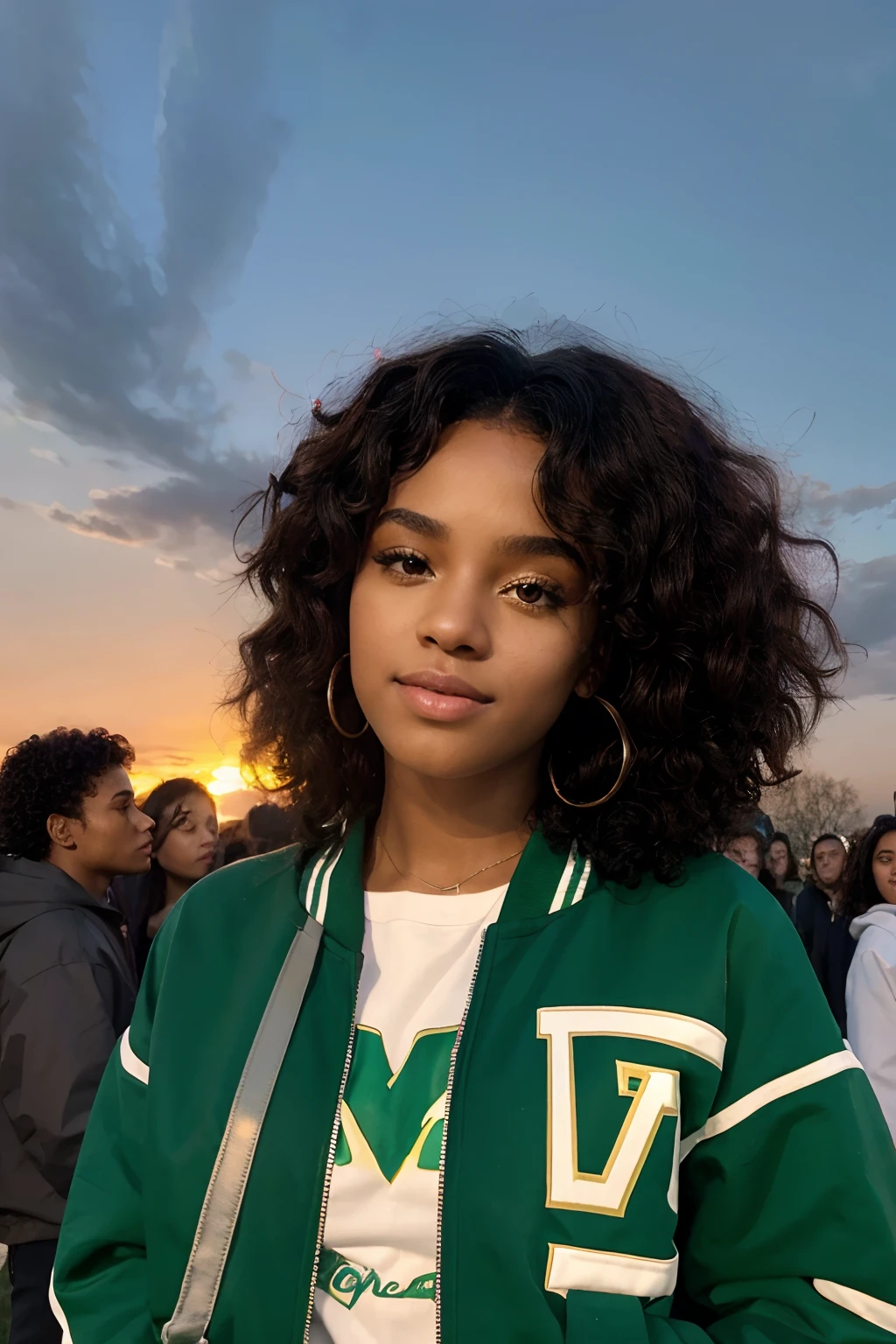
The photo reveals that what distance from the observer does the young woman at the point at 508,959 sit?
3.53ft

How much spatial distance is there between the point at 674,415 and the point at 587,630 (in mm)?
377

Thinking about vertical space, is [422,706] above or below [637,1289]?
above

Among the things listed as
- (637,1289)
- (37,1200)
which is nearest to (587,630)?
(637,1289)

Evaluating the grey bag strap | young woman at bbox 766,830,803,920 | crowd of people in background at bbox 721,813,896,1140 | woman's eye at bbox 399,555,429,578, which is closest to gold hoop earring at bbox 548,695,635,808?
crowd of people in background at bbox 721,813,896,1140

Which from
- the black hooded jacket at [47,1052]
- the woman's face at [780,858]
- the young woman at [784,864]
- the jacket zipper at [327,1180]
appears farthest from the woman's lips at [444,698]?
the woman's face at [780,858]

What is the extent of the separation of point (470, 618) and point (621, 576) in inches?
10.0

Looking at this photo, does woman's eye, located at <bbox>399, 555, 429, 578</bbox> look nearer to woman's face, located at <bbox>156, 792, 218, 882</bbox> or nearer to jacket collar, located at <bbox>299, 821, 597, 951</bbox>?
jacket collar, located at <bbox>299, 821, 597, 951</bbox>

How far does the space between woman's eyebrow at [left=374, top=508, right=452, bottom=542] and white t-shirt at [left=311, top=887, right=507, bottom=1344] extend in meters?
0.57

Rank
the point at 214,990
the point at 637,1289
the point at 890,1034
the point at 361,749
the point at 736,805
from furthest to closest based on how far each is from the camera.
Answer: the point at 890,1034, the point at 361,749, the point at 736,805, the point at 214,990, the point at 637,1289

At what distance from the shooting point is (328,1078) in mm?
1191

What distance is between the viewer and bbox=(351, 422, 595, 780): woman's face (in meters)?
1.22

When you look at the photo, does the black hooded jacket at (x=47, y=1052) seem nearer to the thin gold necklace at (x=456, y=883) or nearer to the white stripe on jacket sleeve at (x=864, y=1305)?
the thin gold necklace at (x=456, y=883)

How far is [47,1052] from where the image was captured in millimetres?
2658

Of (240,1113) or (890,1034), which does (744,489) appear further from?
(890,1034)
